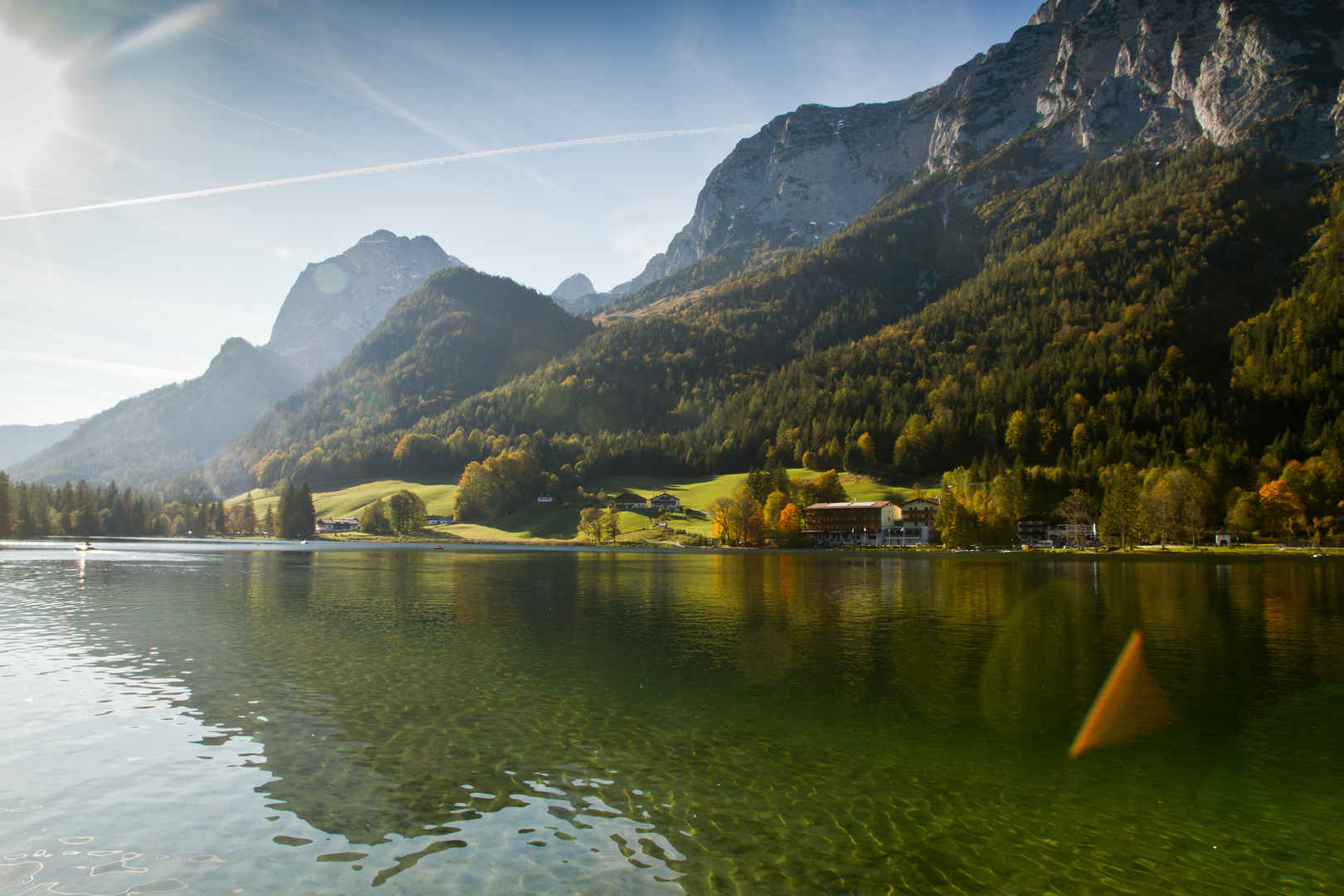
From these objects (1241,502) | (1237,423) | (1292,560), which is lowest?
(1292,560)

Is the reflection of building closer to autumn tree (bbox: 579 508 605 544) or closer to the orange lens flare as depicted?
autumn tree (bbox: 579 508 605 544)

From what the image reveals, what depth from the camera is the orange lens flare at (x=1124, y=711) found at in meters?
20.2

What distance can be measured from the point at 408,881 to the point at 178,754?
10731 mm

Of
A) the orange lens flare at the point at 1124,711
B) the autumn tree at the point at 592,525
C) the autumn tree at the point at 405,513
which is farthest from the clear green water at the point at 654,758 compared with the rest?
the autumn tree at the point at 405,513

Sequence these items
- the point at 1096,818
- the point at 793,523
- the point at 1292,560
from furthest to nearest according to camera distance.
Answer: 1. the point at 793,523
2. the point at 1292,560
3. the point at 1096,818

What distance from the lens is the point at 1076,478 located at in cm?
16075

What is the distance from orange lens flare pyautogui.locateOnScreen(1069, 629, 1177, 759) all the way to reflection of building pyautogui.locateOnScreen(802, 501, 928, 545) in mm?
138035

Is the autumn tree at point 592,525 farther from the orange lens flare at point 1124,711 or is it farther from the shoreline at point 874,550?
the orange lens flare at point 1124,711

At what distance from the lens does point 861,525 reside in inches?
6580

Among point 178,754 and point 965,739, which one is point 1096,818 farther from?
point 178,754

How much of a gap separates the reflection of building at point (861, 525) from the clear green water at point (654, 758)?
124 m

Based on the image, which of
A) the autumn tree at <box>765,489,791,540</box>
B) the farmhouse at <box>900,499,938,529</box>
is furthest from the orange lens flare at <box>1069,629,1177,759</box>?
the farmhouse at <box>900,499,938,529</box>

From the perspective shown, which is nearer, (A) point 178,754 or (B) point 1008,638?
(A) point 178,754

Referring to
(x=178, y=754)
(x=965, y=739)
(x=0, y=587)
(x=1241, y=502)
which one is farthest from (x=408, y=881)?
(x=1241, y=502)
